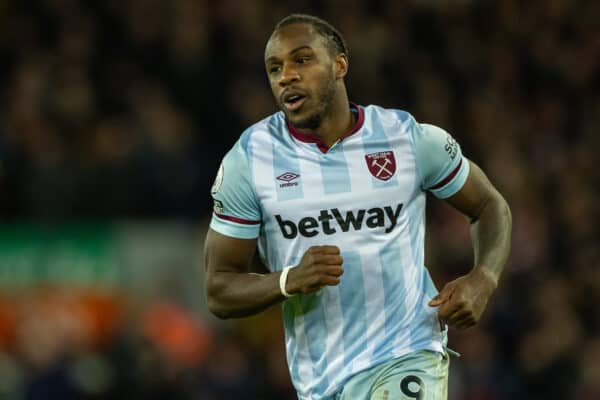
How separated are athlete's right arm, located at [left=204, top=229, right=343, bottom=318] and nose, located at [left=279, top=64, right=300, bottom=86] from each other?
0.66 meters

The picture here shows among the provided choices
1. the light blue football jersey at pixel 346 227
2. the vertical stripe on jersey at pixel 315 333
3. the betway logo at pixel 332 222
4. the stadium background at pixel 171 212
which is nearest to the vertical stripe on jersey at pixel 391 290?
the light blue football jersey at pixel 346 227

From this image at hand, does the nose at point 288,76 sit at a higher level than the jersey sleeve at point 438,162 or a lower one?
higher

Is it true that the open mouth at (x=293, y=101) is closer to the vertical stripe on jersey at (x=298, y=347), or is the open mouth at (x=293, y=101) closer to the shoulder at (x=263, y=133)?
the shoulder at (x=263, y=133)

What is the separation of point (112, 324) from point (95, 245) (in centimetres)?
69

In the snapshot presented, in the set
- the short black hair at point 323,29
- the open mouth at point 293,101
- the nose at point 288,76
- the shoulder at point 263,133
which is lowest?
the shoulder at point 263,133

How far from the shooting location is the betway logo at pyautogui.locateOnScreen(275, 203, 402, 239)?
5004mm

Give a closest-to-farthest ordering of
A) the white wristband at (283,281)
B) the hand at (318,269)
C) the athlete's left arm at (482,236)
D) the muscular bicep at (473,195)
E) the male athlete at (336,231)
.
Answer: the hand at (318,269), the white wristband at (283,281), the athlete's left arm at (482,236), the male athlete at (336,231), the muscular bicep at (473,195)

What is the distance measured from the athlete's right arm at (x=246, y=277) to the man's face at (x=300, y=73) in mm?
566

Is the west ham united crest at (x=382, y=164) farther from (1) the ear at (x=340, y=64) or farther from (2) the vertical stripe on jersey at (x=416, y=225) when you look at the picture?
Result: (1) the ear at (x=340, y=64)

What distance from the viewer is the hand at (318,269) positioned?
15.1 ft

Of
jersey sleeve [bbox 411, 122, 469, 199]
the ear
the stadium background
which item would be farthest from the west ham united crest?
the stadium background

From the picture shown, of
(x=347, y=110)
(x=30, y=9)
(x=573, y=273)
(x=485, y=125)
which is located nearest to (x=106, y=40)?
(x=30, y=9)

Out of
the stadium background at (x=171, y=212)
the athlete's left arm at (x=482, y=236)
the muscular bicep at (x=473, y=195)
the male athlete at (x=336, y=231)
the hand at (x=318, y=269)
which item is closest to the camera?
the hand at (x=318, y=269)

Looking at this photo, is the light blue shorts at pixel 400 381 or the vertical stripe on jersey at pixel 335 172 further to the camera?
the vertical stripe on jersey at pixel 335 172
